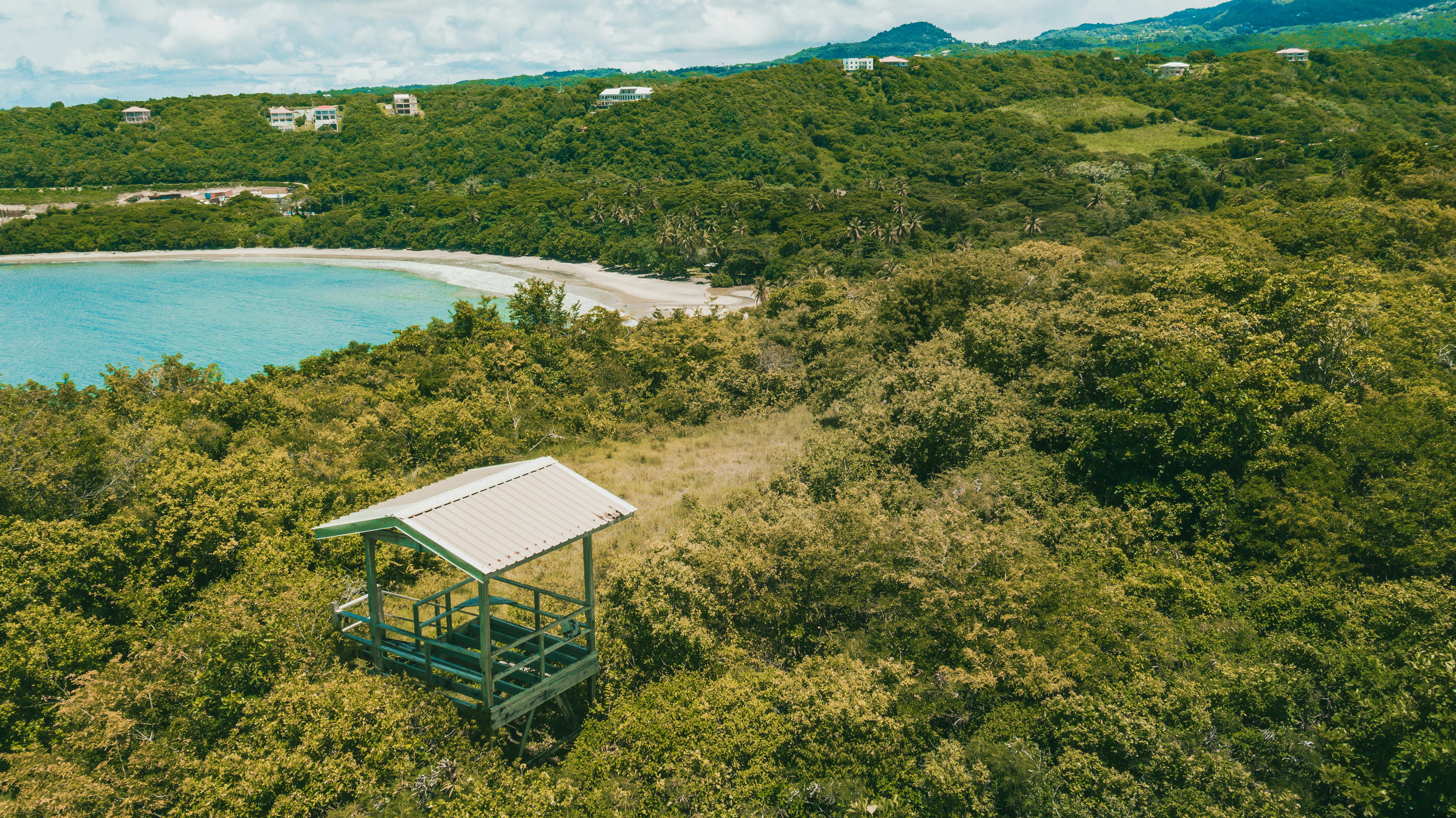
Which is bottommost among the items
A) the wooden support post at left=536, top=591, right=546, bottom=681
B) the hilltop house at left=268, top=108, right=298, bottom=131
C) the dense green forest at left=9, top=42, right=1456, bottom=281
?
the wooden support post at left=536, top=591, right=546, bottom=681

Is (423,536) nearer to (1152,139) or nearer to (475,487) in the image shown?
(475,487)

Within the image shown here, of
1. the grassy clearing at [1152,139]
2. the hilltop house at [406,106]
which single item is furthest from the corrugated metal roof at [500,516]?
the hilltop house at [406,106]

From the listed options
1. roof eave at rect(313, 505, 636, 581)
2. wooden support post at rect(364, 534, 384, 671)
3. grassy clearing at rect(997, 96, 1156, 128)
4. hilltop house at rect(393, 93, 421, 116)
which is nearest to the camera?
roof eave at rect(313, 505, 636, 581)

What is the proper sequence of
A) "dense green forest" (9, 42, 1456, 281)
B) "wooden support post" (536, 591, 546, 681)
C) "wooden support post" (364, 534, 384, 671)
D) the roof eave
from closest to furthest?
1. the roof eave
2. "wooden support post" (536, 591, 546, 681)
3. "wooden support post" (364, 534, 384, 671)
4. "dense green forest" (9, 42, 1456, 281)

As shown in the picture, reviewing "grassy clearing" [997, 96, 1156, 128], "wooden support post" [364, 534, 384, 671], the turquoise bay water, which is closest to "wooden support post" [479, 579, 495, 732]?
"wooden support post" [364, 534, 384, 671]

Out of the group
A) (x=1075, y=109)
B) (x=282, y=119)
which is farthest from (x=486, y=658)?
(x=282, y=119)

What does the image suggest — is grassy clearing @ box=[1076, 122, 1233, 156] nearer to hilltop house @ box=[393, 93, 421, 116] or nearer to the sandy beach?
the sandy beach

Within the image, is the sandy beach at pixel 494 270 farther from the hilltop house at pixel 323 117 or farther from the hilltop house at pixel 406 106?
the hilltop house at pixel 406 106
